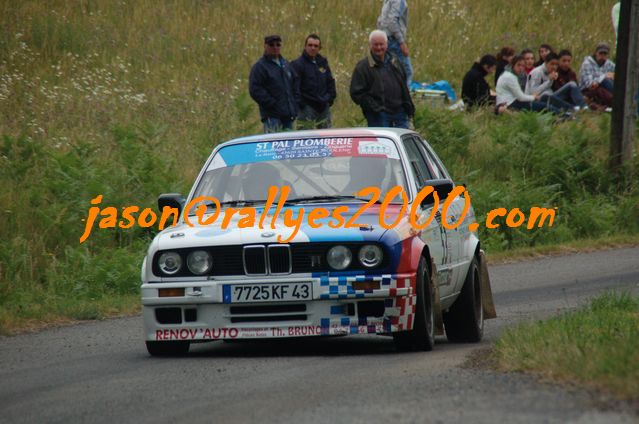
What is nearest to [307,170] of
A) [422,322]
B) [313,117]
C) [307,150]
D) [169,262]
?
[307,150]

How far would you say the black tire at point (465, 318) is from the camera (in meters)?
10.7

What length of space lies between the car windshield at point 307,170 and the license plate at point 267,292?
1103 mm

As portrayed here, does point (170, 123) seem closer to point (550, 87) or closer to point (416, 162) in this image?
point (550, 87)

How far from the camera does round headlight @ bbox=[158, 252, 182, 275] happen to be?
368 inches

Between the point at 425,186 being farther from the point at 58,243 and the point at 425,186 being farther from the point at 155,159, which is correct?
the point at 155,159

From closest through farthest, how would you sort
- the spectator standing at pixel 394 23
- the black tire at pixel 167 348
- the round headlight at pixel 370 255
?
the round headlight at pixel 370 255 < the black tire at pixel 167 348 < the spectator standing at pixel 394 23

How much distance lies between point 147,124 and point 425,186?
35.5 ft

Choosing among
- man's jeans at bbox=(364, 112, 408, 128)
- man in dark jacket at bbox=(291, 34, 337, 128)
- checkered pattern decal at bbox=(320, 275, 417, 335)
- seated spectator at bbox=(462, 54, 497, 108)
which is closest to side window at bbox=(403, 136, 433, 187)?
checkered pattern decal at bbox=(320, 275, 417, 335)

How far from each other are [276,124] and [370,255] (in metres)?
9.81

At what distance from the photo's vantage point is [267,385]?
25.3ft

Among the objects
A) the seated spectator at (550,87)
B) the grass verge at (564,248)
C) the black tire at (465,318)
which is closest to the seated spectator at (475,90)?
the seated spectator at (550,87)

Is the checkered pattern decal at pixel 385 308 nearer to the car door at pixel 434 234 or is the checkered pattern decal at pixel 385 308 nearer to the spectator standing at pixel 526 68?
the car door at pixel 434 234

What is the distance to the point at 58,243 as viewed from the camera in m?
16.3

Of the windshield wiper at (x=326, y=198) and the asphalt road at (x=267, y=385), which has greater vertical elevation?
A: the windshield wiper at (x=326, y=198)
